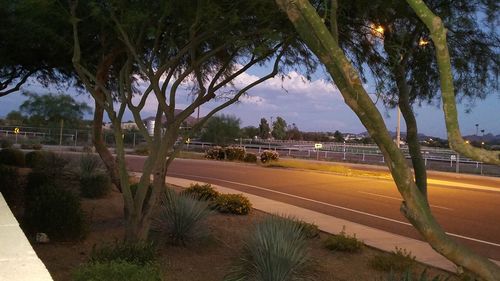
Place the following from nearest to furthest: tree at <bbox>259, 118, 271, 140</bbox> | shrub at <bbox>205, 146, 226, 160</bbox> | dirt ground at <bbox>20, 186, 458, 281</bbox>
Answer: dirt ground at <bbox>20, 186, 458, 281</bbox>, shrub at <bbox>205, 146, 226, 160</bbox>, tree at <bbox>259, 118, 271, 140</bbox>

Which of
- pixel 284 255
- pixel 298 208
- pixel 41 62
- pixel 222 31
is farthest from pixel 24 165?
pixel 284 255

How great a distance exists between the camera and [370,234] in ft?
43.0

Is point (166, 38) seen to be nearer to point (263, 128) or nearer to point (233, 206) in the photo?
point (233, 206)

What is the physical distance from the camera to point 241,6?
998cm

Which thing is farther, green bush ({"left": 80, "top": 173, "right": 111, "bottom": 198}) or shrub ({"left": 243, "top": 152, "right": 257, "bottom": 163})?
shrub ({"left": 243, "top": 152, "right": 257, "bottom": 163})

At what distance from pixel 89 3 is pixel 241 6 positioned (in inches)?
106

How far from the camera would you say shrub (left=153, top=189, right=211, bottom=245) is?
1131 centimetres

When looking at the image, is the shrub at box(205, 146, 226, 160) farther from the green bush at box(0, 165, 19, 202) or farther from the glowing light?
the glowing light

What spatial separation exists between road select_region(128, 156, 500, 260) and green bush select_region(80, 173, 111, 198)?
233 inches

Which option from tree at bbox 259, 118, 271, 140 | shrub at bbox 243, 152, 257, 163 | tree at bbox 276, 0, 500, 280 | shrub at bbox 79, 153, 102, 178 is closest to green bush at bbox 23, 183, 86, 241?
shrub at bbox 79, 153, 102, 178

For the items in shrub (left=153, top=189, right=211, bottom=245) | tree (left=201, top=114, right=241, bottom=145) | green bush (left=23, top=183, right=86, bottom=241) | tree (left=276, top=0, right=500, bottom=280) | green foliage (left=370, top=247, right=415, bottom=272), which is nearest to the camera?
tree (left=276, top=0, right=500, bottom=280)

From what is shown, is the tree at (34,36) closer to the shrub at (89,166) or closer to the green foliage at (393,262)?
the shrub at (89,166)

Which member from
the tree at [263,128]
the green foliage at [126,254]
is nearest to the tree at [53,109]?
the tree at [263,128]

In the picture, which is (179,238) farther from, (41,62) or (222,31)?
(41,62)
